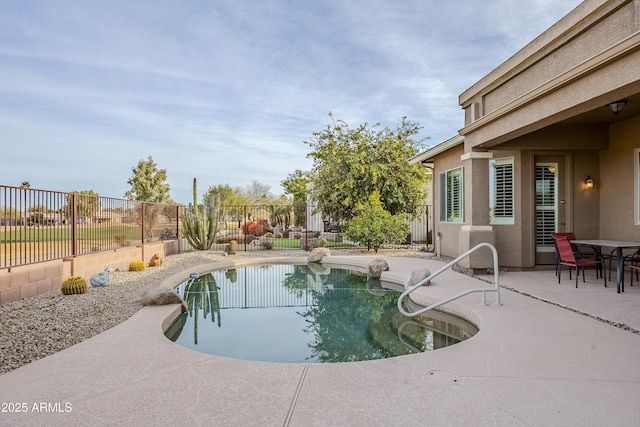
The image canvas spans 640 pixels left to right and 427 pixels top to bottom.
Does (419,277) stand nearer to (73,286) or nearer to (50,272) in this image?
(73,286)

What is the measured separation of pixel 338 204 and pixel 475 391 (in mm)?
14840

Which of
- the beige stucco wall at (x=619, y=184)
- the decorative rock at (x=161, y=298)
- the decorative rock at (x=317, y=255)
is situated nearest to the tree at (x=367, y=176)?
the decorative rock at (x=317, y=255)

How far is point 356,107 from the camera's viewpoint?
20.5 m

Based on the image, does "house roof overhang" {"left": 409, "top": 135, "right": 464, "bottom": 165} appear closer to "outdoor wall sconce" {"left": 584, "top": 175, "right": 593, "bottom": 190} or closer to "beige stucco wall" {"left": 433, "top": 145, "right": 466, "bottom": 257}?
"beige stucco wall" {"left": 433, "top": 145, "right": 466, "bottom": 257}

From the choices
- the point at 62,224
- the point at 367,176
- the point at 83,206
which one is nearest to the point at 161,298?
the point at 62,224

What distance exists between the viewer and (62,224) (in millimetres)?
8148

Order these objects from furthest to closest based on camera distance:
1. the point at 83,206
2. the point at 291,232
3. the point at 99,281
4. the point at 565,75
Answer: the point at 291,232 → the point at 83,206 → the point at 99,281 → the point at 565,75

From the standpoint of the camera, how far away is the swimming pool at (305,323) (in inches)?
199

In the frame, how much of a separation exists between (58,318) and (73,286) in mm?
1795

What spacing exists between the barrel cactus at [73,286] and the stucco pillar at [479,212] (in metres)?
8.16

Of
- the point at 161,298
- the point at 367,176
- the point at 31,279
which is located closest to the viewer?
the point at 161,298

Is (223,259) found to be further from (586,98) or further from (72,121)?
(586,98)

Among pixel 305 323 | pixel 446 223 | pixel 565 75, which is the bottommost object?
pixel 305 323

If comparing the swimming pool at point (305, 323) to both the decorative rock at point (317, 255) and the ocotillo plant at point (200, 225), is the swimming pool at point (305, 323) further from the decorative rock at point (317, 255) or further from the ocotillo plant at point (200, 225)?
the ocotillo plant at point (200, 225)
